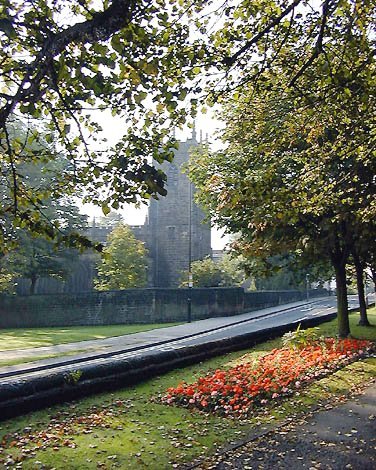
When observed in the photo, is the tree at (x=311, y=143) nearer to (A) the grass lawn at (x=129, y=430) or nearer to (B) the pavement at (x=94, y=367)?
(A) the grass lawn at (x=129, y=430)

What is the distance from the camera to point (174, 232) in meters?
66.9

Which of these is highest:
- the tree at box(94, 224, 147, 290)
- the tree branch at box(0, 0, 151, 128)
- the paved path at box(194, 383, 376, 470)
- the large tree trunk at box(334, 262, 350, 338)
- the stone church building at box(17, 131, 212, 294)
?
the stone church building at box(17, 131, 212, 294)

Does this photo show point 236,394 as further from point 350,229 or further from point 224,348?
point 350,229

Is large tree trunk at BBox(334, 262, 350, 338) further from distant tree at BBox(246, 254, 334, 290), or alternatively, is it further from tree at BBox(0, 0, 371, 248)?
tree at BBox(0, 0, 371, 248)

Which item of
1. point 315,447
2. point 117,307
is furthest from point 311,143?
point 117,307

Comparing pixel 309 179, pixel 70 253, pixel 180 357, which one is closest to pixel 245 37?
pixel 309 179

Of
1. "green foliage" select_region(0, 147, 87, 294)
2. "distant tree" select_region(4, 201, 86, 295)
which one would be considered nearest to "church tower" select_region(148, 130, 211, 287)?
"green foliage" select_region(0, 147, 87, 294)

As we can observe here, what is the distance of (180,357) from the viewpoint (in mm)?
11680

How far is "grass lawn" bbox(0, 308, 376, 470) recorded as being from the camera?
569 cm

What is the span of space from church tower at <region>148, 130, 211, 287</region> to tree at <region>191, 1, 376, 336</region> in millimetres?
47911

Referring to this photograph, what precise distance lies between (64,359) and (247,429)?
450 inches

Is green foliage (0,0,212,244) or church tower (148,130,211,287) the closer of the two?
green foliage (0,0,212,244)

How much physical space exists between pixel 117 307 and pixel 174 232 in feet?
99.0

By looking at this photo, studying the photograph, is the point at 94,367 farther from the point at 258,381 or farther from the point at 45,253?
the point at 45,253
